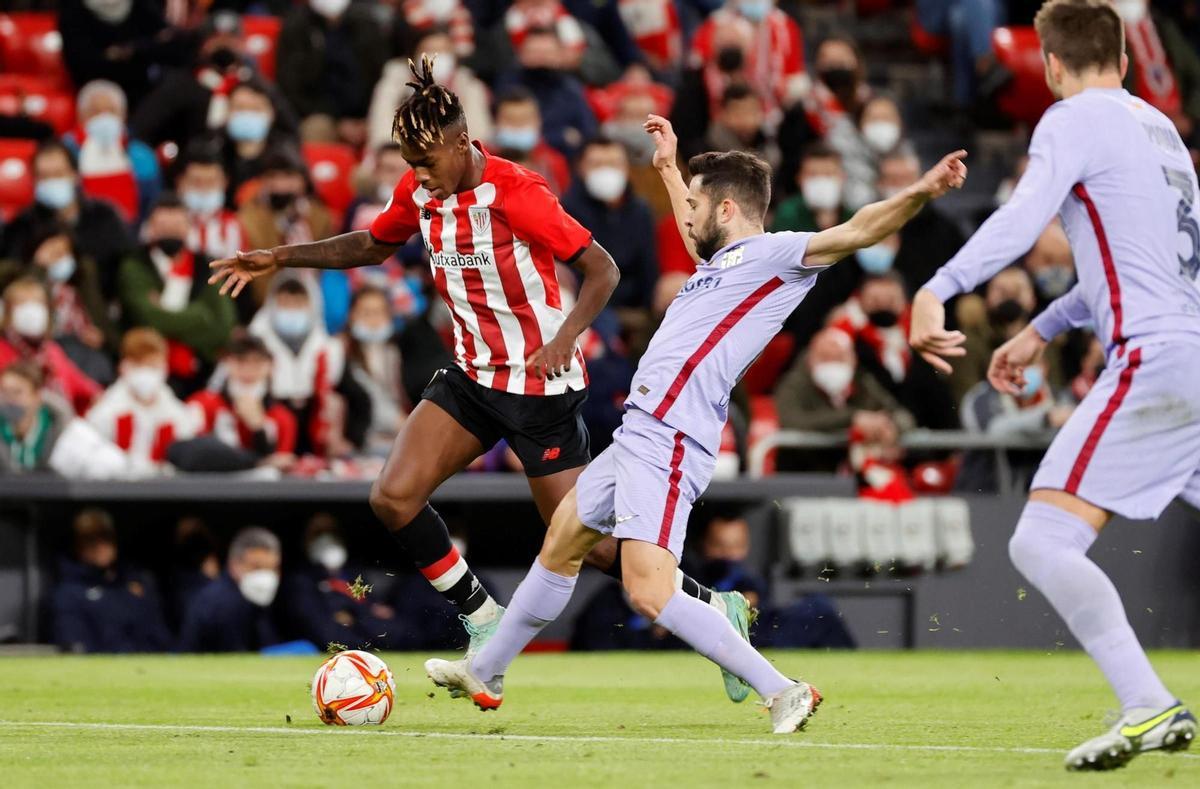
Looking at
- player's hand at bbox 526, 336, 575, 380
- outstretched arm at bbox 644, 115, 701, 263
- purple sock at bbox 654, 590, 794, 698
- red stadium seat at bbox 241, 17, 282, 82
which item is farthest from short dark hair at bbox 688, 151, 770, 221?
red stadium seat at bbox 241, 17, 282, 82

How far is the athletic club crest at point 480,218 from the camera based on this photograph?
848 centimetres

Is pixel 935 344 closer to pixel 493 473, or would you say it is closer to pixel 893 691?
pixel 893 691

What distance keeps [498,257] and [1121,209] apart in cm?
305

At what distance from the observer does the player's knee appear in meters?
8.53

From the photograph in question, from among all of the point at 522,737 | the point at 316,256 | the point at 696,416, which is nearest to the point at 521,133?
the point at 316,256

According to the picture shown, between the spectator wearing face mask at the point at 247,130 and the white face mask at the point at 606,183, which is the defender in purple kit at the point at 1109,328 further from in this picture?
the spectator wearing face mask at the point at 247,130

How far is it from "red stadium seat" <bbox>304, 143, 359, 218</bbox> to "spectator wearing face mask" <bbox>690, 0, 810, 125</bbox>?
3026 mm

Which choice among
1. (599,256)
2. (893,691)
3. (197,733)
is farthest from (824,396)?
(197,733)

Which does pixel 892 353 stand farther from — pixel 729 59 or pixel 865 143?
pixel 729 59

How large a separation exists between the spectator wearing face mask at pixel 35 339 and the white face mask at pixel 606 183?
3.77 m

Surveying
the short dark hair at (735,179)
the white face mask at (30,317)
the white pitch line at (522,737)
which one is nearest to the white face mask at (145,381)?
the white face mask at (30,317)

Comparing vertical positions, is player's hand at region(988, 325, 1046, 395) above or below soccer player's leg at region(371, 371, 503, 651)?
above

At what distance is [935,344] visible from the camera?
5875 millimetres

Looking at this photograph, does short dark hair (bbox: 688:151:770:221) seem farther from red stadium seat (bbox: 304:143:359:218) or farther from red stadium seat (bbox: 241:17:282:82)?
red stadium seat (bbox: 241:17:282:82)
